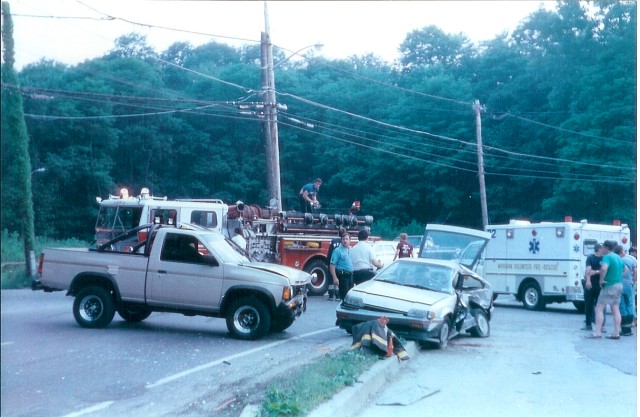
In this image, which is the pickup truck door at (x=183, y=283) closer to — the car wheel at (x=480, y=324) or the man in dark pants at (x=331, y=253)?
the car wheel at (x=480, y=324)

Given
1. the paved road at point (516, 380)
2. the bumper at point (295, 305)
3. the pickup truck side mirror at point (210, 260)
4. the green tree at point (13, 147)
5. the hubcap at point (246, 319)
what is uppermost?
the green tree at point (13, 147)

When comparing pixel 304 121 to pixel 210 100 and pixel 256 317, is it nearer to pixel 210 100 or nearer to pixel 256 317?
pixel 210 100

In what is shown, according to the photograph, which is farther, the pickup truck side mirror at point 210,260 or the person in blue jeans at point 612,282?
the person in blue jeans at point 612,282

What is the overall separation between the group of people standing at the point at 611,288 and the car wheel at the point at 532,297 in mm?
4366

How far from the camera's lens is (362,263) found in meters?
14.6

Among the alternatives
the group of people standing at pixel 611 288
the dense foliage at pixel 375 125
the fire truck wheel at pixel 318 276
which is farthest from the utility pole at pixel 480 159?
the group of people standing at pixel 611 288

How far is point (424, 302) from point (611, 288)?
4.19 meters

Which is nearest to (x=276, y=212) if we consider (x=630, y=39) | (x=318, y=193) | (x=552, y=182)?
(x=318, y=193)

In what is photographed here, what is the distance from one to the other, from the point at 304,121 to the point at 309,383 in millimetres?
15557

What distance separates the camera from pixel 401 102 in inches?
978

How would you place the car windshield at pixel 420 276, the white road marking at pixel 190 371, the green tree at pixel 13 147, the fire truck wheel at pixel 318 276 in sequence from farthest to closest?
the fire truck wheel at pixel 318 276 < the car windshield at pixel 420 276 < the white road marking at pixel 190 371 < the green tree at pixel 13 147

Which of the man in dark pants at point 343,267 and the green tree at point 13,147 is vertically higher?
the green tree at point 13,147

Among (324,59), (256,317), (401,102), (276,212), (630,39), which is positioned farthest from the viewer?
(401,102)

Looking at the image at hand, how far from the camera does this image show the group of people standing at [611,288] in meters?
13.1
